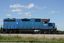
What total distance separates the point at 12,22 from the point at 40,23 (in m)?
4.57

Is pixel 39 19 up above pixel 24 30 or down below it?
above

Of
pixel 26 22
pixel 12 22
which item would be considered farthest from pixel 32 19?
pixel 12 22

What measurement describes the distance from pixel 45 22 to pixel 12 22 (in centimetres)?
535

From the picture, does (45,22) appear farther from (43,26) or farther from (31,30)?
(31,30)

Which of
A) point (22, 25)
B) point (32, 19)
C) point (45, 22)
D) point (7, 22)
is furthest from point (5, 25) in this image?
point (45, 22)

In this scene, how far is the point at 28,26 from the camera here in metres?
28.0

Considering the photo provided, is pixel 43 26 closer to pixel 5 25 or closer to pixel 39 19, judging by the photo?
pixel 39 19

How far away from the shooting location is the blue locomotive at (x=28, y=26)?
88.6ft

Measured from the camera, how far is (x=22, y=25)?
2823 cm

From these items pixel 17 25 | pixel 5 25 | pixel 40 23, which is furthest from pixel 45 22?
pixel 5 25

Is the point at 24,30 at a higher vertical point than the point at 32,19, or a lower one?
lower

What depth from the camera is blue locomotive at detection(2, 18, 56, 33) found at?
27.0 meters

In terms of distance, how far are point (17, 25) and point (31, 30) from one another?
2.65m

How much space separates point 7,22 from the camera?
28500mm
